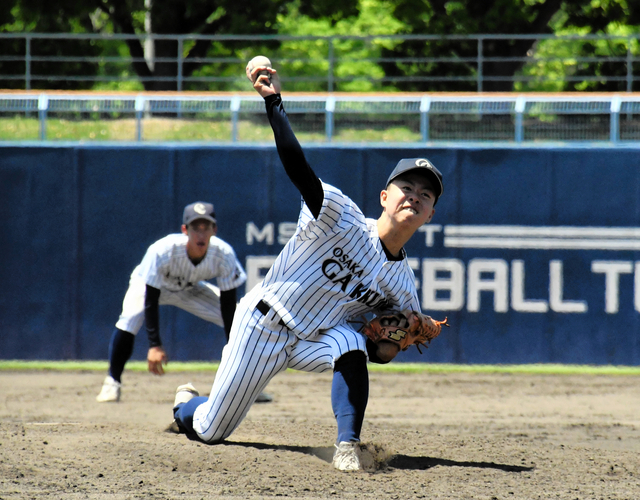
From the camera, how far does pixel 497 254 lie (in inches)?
328

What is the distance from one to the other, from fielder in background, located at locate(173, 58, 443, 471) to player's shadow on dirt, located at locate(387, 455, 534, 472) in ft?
0.92

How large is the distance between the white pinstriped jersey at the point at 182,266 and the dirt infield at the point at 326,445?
97 cm

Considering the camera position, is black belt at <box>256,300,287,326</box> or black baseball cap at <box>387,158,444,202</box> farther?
black belt at <box>256,300,287,326</box>

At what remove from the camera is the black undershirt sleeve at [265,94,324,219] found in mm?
3578

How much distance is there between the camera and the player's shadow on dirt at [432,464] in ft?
14.1

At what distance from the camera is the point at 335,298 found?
13.4 feet

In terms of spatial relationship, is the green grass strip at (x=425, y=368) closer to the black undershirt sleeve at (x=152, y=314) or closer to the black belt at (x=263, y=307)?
the black undershirt sleeve at (x=152, y=314)

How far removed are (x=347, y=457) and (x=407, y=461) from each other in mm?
521

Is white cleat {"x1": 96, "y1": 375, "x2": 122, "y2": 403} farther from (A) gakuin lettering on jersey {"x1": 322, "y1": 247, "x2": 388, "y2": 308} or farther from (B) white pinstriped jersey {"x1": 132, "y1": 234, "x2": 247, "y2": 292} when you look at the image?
(A) gakuin lettering on jersey {"x1": 322, "y1": 247, "x2": 388, "y2": 308}

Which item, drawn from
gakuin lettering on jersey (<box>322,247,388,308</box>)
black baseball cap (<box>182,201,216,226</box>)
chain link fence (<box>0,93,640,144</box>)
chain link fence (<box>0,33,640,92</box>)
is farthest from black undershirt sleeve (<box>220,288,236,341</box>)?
chain link fence (<box>0,33,640,92</box>)

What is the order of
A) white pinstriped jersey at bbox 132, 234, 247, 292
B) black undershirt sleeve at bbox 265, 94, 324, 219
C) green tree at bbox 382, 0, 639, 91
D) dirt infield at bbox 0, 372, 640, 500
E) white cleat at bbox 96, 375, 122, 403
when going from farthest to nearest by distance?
green tree at bbox 382, 0, 639, 91
white cleat at bbox 96, 375, 122, 403
white pinstriped jersey at bbox 132, 234, 247, 292
dirt infield at bbox 0, 372, 640, 500
black undershirt sleeve at bbox 265, 94, 324, 219

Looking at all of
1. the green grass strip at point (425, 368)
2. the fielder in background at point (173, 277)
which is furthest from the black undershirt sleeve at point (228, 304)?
the green grass strip at point (425, 368)

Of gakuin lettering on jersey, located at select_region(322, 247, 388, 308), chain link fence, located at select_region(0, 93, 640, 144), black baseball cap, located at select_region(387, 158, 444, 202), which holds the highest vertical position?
chain link fence, located at select_region(0, 93, 640, 144)

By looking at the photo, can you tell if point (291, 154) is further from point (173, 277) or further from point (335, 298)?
point (173, 277)
